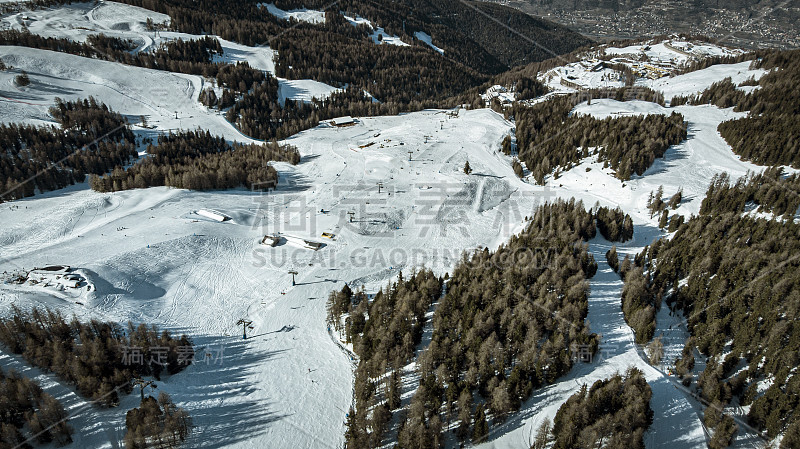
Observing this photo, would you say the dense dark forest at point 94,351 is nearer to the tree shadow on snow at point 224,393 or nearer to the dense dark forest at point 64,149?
the tree shadow on snow at point 224,393

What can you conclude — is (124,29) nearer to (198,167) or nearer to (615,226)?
(198,167)

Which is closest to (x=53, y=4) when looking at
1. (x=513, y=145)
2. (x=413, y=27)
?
(x=413, y=27)

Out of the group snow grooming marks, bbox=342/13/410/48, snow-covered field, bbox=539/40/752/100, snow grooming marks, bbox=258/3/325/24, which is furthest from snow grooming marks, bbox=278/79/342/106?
snow-covered field, bbox=539/40/752/100

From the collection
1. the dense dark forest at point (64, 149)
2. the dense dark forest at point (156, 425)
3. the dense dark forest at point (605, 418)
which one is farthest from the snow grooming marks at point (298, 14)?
the dense dark forest at point (605, 418)

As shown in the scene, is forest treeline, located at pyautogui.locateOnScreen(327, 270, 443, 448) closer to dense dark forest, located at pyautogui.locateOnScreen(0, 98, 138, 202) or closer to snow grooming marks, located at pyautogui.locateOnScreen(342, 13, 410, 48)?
dense dark forest, located at pyautogui.locateOnScreen(0, 98, 138, 202)

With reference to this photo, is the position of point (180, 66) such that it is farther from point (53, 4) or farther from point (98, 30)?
point (53, 4)

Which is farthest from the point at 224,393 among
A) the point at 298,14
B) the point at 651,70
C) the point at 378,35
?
the point at 298,14
